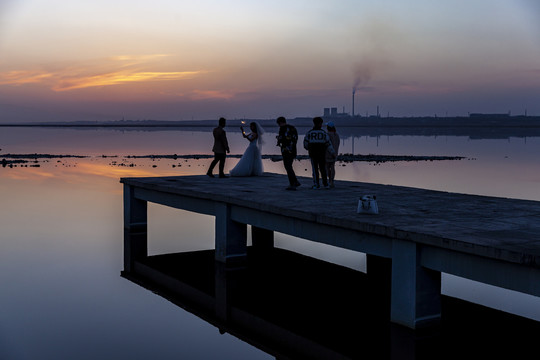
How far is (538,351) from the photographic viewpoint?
436 inches

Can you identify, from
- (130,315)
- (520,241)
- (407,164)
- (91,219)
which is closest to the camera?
(520,241)

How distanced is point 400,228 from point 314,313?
315cm

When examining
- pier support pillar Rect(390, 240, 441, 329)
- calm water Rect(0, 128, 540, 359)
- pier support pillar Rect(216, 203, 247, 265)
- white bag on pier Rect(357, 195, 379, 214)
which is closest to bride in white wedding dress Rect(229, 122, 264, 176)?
calm water Rect(0, 128, 540, 359)

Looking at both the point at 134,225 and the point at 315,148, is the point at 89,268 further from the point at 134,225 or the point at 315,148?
the point at 315,148

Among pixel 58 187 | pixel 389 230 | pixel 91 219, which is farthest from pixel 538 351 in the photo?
pixel 58 187

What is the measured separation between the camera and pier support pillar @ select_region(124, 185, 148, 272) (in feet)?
66.0

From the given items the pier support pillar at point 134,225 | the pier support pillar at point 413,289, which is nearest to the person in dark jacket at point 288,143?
the pier support pillar at point 134,225

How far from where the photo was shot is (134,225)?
834 inches

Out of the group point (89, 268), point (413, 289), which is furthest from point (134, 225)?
point (413, 289)

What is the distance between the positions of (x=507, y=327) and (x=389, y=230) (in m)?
3.40

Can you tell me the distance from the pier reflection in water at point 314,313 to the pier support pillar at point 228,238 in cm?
27

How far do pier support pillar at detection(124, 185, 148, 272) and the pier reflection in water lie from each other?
3.96 feet

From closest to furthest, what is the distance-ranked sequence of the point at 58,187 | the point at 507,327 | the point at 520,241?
1. the point at 520,241
2. the point at 507,327
3. the point at 58,187

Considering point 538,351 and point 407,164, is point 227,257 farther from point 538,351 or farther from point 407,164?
point 407,164
